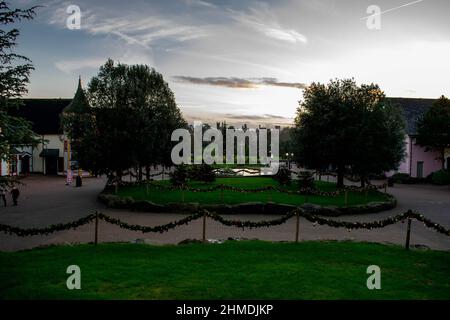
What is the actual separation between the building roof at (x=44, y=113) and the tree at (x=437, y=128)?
47.7 metres

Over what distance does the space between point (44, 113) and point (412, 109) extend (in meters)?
52.6

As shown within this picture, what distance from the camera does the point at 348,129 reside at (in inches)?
1249

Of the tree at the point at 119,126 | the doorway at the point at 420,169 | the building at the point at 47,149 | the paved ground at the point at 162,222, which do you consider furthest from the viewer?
the building at the point at 47,149

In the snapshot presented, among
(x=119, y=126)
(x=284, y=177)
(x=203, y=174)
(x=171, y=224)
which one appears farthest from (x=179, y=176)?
(x=171, y=224)

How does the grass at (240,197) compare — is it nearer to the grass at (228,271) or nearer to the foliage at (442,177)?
the grass at (228,271)

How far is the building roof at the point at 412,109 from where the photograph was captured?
169 ft

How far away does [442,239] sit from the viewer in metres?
17.9

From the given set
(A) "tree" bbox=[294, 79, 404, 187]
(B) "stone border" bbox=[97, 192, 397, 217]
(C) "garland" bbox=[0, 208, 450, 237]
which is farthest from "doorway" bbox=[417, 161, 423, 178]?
(C) "garland" bbox=[0, 208, 450, 237]

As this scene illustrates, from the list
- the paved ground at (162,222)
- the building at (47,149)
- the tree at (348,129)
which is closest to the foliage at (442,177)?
the tree at (348,129)

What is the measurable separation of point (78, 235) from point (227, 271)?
907cm

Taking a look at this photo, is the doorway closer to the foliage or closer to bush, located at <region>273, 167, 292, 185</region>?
the foliage

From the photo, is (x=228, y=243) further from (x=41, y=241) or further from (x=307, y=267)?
(x=41, y=241)
